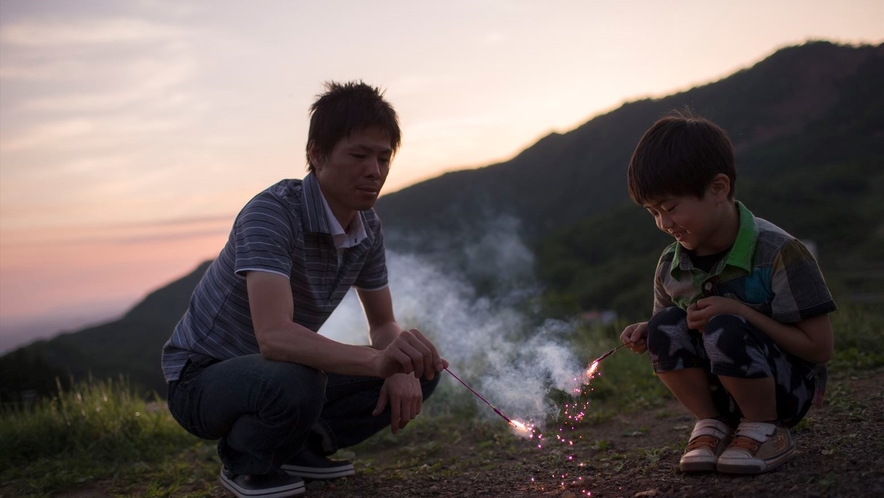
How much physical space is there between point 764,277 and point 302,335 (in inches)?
63.6

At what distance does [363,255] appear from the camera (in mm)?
3182

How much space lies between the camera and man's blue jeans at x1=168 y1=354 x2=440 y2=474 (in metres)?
2.64

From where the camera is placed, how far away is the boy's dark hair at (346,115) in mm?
2971

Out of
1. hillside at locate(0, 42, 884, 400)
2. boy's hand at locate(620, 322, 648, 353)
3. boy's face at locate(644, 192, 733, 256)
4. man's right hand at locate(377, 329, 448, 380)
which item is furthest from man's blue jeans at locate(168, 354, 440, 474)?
hillside at locate(0, 42, 884, 400)

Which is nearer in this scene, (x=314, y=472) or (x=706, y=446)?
(x=706, y=446)

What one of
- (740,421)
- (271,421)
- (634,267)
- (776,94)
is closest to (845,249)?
(634,267)

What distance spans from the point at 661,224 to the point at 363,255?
129cm

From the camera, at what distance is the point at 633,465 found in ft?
9.33

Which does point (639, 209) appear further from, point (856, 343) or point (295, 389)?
point (295, 389)

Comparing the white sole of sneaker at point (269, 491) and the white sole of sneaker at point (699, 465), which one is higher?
the white sole of sneaker at point (269, 491)

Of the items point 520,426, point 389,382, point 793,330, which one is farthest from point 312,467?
point 793,330

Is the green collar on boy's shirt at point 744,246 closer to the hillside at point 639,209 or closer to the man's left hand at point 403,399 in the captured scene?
the man's left hand at point 403,399

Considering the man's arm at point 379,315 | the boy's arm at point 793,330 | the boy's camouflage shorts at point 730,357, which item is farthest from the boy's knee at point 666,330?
the man's arm at point 379,315

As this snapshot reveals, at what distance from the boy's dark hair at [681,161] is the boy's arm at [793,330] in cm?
39
